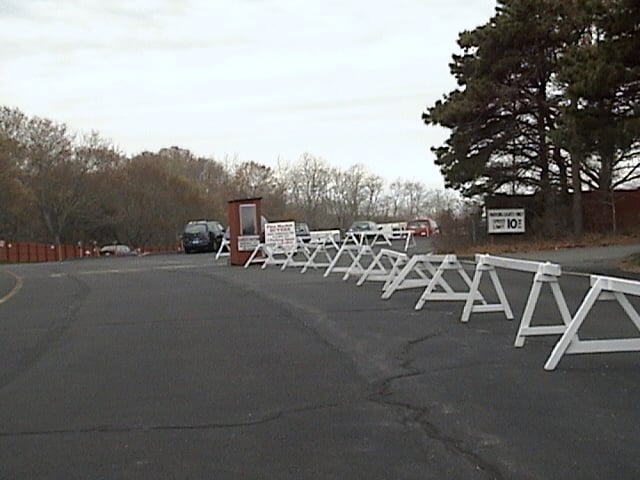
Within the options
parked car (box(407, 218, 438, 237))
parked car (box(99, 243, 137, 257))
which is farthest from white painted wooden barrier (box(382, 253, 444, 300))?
parked car (box(99, 243, 137, 257))

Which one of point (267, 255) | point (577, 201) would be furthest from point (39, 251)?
point (577, 201)

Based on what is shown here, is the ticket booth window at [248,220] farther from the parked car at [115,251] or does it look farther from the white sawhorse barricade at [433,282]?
the parked car at [115,251]

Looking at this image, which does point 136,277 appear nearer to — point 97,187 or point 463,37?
point 463,37

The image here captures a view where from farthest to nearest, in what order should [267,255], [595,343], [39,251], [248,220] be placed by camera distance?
[39,251], [248,220], [267,255], [595,343]

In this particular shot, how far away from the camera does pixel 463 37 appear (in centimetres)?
3406

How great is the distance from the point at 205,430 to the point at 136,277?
65.1 ft

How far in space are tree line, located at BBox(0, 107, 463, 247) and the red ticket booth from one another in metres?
24.0

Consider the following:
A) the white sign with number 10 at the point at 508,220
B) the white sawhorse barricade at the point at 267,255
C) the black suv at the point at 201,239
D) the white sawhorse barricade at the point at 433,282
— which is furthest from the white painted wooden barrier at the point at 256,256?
the black suv at the point at 201,239

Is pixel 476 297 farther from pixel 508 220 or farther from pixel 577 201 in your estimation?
pixel 577 201

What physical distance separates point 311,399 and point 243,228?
2438 centimetres

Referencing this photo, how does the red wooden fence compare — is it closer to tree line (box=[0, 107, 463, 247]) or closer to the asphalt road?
tree line (box=[0, 107, 463, 247])

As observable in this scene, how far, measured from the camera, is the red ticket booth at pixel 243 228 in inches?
1249

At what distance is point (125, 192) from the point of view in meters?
71.9

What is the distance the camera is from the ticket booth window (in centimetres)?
3206
